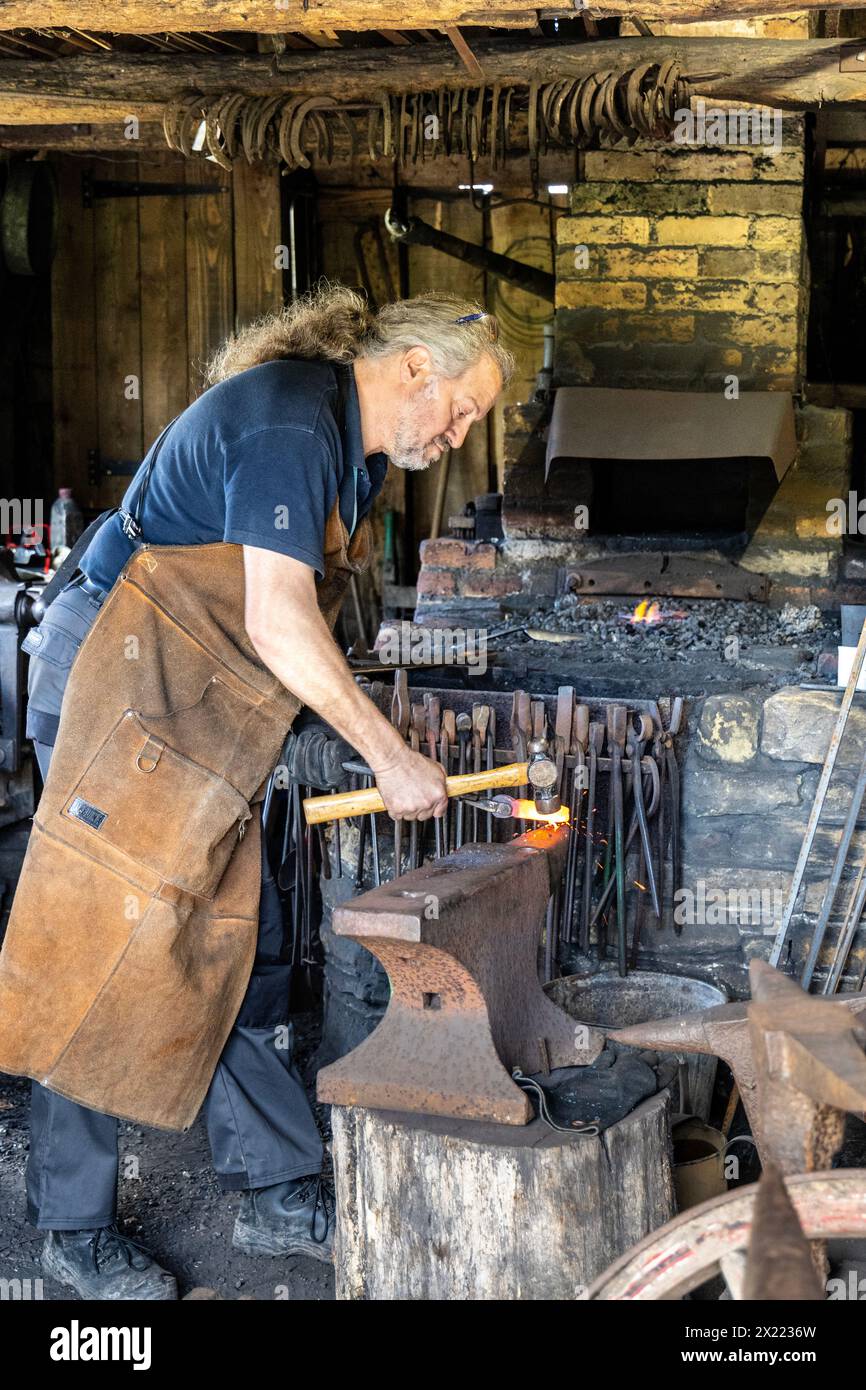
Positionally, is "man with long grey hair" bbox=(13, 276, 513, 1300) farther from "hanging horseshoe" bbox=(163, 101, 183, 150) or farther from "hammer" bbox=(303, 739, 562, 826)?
"hanging horseshoe" bbox=(163, 101, 183, 150)

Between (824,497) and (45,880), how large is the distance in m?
3.20

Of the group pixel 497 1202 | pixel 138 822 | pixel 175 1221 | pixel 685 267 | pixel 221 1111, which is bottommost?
pixel 175 1221

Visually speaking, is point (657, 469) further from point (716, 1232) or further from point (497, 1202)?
point (716, 1232)

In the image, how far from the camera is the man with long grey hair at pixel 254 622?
2217mm

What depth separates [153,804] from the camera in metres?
2.38

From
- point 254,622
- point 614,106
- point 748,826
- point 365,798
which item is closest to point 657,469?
point 614,106

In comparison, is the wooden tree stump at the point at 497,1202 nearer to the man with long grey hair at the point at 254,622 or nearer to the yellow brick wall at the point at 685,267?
the man with long grey hair at the point at 254,622

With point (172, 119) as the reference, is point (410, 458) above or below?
below

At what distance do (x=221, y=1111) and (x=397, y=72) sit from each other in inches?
113

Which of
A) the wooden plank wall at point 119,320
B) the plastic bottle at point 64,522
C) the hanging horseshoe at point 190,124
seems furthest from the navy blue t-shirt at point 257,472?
the wooden plank wall at point 119,320

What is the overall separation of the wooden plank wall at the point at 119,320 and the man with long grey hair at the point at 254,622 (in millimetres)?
4019

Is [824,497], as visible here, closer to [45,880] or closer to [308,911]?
[308,911]

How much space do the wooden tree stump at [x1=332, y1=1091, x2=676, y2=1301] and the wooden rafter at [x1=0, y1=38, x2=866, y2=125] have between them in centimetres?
300
